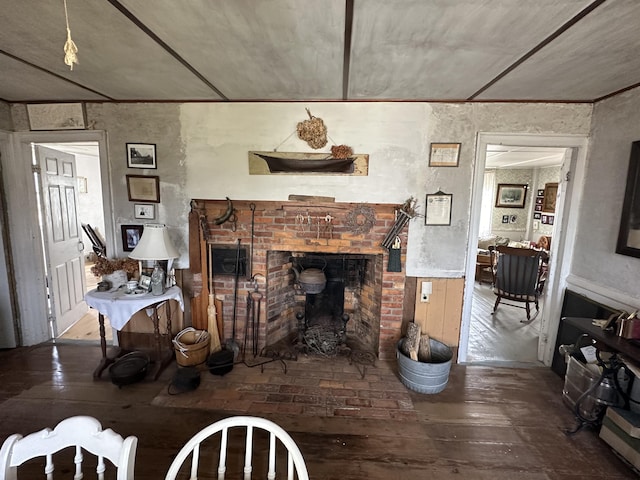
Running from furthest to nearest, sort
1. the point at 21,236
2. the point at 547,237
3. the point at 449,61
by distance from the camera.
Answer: the point at 547,237 → the point at 21,236 → the point at 449,61

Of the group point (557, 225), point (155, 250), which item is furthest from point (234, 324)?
point (557, 225)

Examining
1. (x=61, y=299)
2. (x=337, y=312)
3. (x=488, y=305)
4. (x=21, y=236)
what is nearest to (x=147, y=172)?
(x=21, y=236)

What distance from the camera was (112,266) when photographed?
261cm

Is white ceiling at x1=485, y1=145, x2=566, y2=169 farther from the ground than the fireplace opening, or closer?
farther from the ground

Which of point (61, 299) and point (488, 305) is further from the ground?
point (61, 299)

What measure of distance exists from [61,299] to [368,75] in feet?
12.3

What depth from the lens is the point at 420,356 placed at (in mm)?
2498

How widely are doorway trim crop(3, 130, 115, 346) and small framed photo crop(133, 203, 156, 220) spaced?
24 centimetres

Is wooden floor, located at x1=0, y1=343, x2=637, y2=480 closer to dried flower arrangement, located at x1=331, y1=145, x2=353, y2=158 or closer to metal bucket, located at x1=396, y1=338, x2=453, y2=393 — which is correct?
metal bucket, located at x1=396, y1=338, x2=453, y2=393

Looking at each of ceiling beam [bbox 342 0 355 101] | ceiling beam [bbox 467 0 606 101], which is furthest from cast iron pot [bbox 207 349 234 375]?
ceiling beam [bbox 467 0 606 101]

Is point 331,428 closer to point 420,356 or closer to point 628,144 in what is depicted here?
point 420,356

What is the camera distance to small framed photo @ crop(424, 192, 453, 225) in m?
2.53

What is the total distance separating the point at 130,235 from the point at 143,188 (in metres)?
0.47

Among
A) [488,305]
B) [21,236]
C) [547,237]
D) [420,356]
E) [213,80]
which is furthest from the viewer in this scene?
[547,237]
